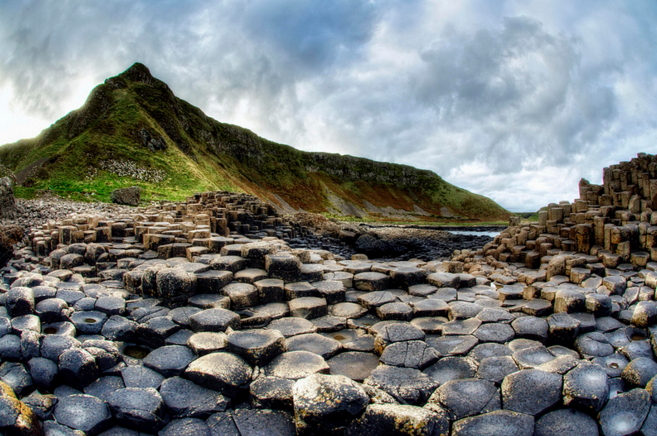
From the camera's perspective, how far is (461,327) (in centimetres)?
512

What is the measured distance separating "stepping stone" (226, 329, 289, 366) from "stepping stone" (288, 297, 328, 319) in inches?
41.3

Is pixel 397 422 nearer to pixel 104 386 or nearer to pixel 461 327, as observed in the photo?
pixel 461 327

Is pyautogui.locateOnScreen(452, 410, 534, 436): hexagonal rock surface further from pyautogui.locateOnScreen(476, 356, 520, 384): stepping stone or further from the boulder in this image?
the boulder

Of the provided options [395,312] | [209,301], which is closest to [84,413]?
[209,301]

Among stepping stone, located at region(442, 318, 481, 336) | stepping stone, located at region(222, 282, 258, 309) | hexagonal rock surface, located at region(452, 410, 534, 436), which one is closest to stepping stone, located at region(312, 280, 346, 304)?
stepping stone, located at region(222, 282, 258, 309)

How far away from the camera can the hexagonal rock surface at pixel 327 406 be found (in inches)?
120

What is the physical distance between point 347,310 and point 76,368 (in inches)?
145

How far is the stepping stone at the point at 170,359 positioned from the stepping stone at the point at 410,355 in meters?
2.36

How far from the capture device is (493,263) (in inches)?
488

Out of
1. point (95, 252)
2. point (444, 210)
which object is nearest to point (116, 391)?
point (95, 252)

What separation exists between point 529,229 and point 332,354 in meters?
11.2

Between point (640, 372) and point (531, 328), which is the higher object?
point (531, 328)

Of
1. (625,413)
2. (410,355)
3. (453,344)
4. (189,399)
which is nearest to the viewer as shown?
(625,413)

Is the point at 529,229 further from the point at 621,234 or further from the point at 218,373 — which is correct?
the point at 218,373
